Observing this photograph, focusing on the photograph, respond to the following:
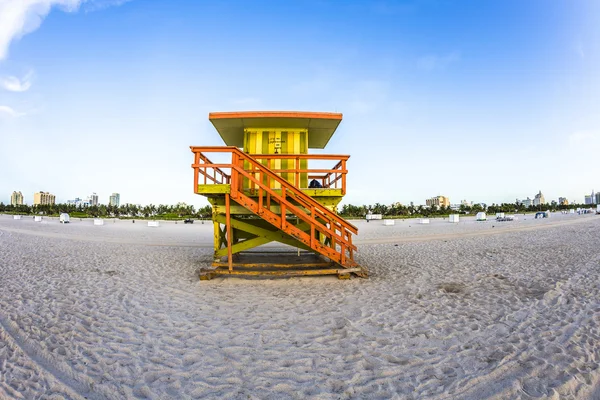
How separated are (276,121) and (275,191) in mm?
2396

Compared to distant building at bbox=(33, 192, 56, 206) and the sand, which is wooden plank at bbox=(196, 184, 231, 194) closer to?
the sand

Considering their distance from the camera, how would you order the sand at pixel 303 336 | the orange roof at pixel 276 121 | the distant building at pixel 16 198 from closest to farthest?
the sand at pixel 303 336, the orange roof at pixel 276 121, the distant building at pixel 16 198

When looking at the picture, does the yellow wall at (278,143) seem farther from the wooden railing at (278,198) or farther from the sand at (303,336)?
the sand at (303,336)

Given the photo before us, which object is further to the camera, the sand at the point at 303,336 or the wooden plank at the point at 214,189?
the wooden plank at the point at 214,189

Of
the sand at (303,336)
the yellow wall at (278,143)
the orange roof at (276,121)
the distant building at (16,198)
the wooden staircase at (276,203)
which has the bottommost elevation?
the sand at (303,336)

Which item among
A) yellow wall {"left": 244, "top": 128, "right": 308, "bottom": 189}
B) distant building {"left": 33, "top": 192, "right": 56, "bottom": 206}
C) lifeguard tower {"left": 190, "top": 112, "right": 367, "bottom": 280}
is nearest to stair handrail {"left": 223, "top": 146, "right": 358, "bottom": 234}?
lifeguard tower {"left": 190, "top": 112, "right": 367, "bottom": 280}

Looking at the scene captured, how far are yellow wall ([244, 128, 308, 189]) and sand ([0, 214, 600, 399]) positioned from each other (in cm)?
393

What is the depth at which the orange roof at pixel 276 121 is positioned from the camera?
9.59 meters

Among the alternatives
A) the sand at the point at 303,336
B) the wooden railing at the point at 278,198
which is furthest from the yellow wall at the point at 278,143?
the sand at the point at 303,336

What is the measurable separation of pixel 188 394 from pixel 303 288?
4.82 meters

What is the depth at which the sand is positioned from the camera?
140 inches

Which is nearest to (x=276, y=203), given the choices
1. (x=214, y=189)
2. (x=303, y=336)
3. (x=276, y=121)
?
(x=214, y=189)

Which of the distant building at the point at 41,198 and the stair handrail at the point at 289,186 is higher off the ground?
the distant building at the point at 41,198

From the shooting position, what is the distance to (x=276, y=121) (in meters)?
9.92
